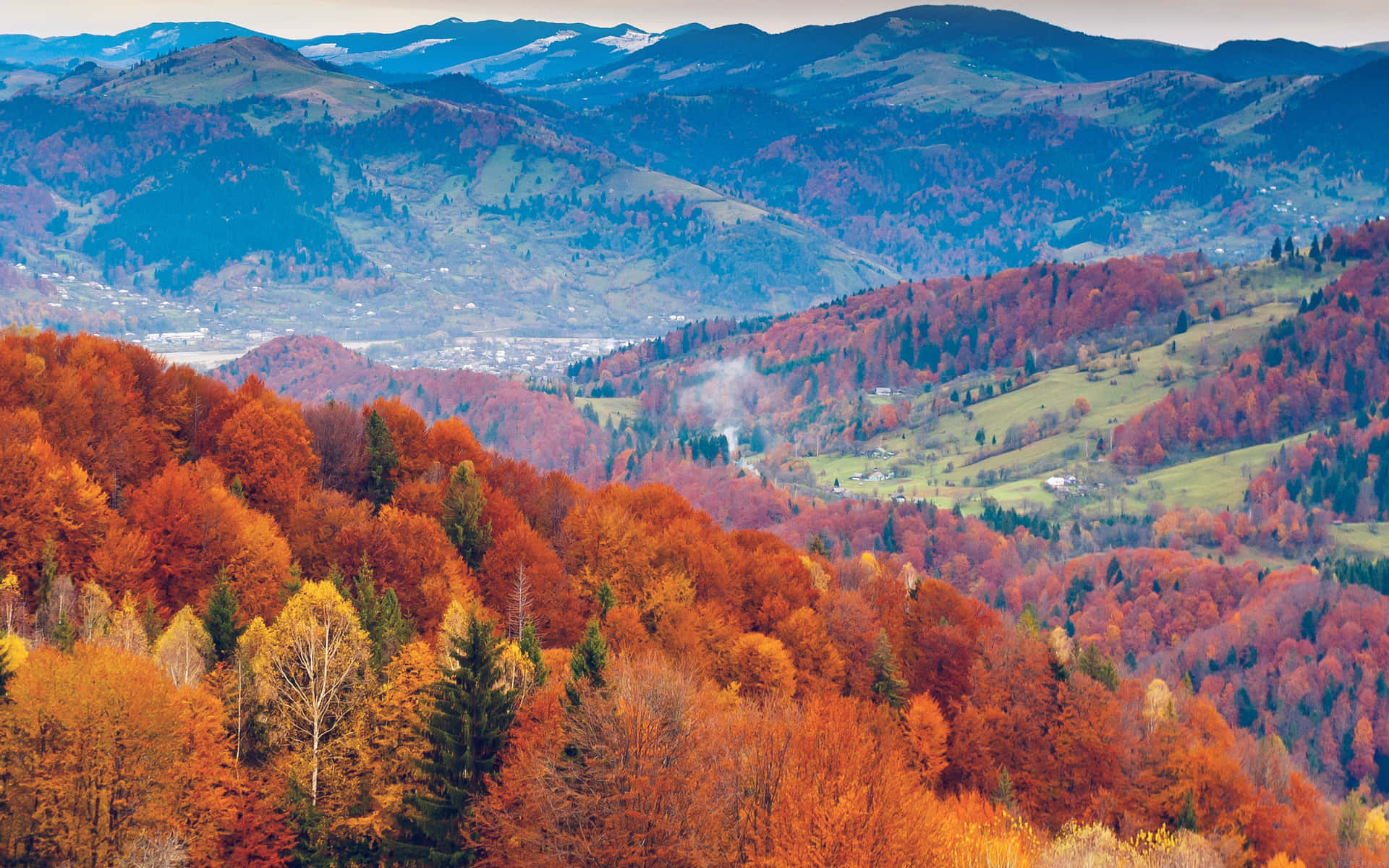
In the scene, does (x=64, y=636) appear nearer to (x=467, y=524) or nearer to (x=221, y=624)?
(x=221, y=624)

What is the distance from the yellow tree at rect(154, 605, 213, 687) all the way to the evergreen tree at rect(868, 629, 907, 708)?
50.1 meters

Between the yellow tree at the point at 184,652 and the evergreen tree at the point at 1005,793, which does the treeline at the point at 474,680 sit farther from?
Answer: the evergreen tree at the point at 1005,793

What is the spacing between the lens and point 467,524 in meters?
101

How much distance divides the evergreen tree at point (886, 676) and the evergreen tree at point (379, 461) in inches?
1668

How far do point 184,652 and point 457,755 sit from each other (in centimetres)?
1690

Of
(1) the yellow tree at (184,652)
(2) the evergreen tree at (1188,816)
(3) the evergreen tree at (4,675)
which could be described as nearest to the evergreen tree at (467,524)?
(1) the yellow tree at (184,652)

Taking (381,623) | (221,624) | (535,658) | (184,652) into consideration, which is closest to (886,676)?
(535,658)

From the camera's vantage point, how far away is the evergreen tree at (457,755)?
5159cm

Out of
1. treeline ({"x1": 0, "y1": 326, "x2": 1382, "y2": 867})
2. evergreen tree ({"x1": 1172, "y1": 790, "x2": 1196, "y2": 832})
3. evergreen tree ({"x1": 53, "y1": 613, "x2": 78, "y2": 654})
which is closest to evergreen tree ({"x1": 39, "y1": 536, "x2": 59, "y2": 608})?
treeline ({"x1": 0, "y1": 326, "x2": 1382, "y2": 867})

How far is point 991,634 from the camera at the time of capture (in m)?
111

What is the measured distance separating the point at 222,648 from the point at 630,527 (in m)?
47.0

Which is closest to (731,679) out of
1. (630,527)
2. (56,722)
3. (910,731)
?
(910,731)

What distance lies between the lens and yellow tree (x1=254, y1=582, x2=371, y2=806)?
56.2 m

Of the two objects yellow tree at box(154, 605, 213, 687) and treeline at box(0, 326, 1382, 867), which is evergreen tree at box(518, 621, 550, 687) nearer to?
treeline at box(0, 326, 1382, 867)
